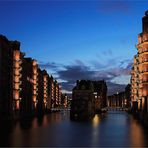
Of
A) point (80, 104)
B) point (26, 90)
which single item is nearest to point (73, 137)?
point (80, 104)

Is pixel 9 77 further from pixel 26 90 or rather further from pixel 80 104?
pixel 26 90

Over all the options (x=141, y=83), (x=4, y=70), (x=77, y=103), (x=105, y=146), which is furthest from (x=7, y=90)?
(x=105, y=146)

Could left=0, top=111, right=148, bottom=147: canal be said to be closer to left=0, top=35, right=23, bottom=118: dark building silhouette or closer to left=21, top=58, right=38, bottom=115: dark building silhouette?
left=0, top=35, right=23, bottom=118: dark building silhouette

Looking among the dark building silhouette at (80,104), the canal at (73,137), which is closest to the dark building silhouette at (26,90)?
the dark building silhouette at (80,104)

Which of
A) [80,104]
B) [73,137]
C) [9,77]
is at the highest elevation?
[9,77]

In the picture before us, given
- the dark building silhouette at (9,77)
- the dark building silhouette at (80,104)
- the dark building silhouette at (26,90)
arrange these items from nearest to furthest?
the dark building silhouette at (9,77) → the dark building silhouette at (80,104) → the dark building silhouette at (26,90)

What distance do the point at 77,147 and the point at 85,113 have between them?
97.7 meters

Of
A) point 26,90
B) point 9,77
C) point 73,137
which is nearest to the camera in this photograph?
point 73,137

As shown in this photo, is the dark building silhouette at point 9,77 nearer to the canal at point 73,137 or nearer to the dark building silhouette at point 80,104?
the dark building silhouette at point 80,104

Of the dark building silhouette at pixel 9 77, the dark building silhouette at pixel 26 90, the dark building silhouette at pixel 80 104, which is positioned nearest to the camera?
the dark building silhouette at pixel 9 77

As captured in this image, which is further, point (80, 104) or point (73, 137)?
point (80, 104)

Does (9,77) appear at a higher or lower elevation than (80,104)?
higher

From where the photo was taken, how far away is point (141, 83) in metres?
125

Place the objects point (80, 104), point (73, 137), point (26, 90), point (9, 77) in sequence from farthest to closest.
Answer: point (26, 90) → point (80, 104) → point (9, 77) → point (73, 137)
